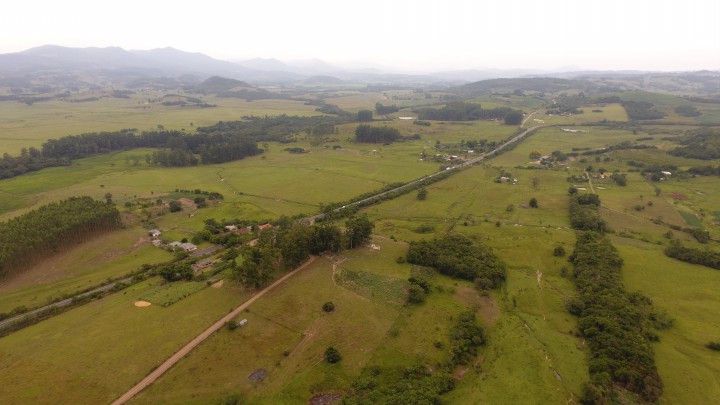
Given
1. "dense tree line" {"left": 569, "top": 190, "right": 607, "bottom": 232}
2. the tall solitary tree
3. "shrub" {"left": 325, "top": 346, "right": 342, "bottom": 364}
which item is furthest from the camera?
"dense tree line" {"left": 569, "top": 190, "right": 607, "bottom": 232}

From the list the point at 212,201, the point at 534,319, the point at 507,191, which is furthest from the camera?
the point at 507,191

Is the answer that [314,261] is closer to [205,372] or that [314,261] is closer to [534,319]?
[205,372]

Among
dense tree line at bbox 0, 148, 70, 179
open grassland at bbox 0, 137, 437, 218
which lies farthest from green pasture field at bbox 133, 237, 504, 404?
dense tree line at bbox 0, 148, 70, 179

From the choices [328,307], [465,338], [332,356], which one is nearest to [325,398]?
[332,356]

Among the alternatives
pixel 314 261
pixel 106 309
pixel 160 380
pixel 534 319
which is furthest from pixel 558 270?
pixel 106 309

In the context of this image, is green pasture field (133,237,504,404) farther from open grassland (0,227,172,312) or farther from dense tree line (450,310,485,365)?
open grassland (0,227,172,312)

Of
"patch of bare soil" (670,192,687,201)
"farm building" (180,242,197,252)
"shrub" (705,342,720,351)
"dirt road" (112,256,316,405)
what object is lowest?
"shrub" (705,342,720,351)
